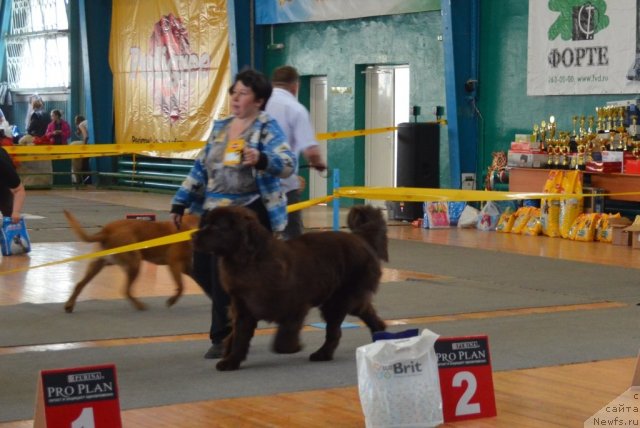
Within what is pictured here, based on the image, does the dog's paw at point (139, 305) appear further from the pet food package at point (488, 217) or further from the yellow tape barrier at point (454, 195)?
the pet food package at point (488, 217)

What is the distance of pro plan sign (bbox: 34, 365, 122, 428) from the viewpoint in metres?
4.00

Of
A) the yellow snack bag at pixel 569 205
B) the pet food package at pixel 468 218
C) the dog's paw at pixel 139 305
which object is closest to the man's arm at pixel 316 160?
the dog's paw at pixel 139 305

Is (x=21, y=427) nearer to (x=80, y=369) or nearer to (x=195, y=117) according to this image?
(x=80, y=369)

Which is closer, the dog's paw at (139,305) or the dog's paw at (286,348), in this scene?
the dog's paw at (286,348)

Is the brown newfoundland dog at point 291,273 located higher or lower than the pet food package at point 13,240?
higher

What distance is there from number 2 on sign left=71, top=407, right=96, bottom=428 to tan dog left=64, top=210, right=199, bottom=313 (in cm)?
355

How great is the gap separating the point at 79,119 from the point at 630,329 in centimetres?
1756

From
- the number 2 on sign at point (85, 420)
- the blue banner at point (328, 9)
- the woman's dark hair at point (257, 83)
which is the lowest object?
the number 2 on sign at point (85, 420)

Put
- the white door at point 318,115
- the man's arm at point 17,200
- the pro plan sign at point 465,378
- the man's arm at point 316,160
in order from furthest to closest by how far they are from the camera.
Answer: the white door at point 318,115 → the man's arm at point 17,200 → the man's arm at point 316,160 → the pro plan sign at point 465,378

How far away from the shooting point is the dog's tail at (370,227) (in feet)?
20.0

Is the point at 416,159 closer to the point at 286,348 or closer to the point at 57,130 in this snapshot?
the point at 286,348

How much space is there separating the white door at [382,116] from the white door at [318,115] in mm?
992

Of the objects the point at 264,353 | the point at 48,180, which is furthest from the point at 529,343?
the point at 48,180

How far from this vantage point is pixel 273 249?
5395 millimetres
